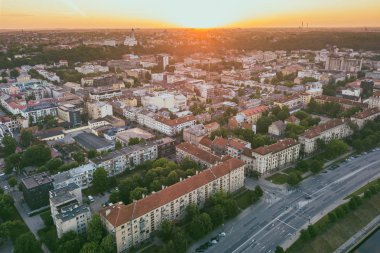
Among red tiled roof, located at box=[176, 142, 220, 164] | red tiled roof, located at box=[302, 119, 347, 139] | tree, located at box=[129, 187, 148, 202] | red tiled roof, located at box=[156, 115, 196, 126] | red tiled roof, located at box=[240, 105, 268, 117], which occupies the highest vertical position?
red tiled roof, located at box=[302, 119, 347, 139]

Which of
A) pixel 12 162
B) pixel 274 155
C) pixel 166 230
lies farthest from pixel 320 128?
pixel 12 162

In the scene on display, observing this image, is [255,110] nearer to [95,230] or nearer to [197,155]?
[197,155]

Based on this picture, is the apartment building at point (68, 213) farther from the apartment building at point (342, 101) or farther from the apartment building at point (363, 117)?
the apartment building at point (342, 101)

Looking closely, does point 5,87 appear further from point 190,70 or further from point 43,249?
point 43,249

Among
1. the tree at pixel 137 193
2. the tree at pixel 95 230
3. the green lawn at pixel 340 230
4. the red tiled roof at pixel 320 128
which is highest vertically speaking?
the red tiled roof at pixel 320 128

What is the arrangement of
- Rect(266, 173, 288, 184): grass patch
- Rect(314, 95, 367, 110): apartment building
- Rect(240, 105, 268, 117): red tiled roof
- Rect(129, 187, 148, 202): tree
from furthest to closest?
Rect(314, 95, 367, 110): apartment building
Rect(240, 105, 268, 117): red tiled roof
Rect(266, 173, 288, 184): grass patch
Rect(129, 187, 148, 202): tree

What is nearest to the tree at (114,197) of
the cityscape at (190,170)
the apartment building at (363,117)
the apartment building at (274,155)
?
the cityscape at (190,170)

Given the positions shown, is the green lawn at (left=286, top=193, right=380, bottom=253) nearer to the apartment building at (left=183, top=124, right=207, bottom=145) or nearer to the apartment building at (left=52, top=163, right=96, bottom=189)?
the apartment building at (left=183, top=124, right=207, bottom=145)

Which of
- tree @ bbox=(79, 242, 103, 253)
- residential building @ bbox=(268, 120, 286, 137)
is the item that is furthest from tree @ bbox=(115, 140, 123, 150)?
residential building @ bbox=(268, 120, 286, 137)
